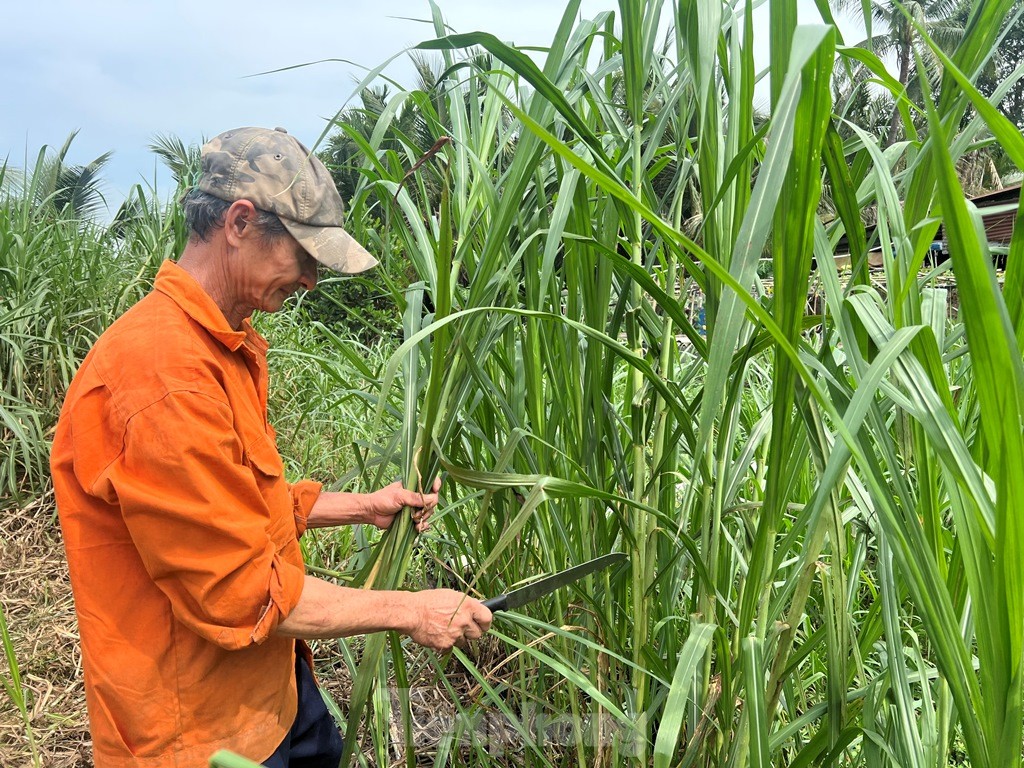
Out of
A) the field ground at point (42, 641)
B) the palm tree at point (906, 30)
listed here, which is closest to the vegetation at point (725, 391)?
the field ground at point (42, 641)

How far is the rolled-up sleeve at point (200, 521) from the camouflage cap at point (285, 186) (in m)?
0.27

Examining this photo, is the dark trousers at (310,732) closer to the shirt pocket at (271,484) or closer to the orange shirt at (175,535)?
the orange shirt at (175,535)

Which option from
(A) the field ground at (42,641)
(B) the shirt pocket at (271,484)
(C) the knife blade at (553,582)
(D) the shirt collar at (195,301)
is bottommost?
(A) the field ground at (42,641)

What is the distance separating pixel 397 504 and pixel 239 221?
460mm

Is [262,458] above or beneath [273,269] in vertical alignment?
beneath

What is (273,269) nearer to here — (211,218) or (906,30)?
(211,218)

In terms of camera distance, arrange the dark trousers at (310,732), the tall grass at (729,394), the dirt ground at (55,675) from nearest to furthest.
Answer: the tall grass at (729,394) < the dark trousers at (310,732) < the dirt ground at (55,675)

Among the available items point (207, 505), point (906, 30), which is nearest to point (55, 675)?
point (207, 505)

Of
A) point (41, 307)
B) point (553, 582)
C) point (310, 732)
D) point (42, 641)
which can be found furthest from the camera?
point (41, 307)

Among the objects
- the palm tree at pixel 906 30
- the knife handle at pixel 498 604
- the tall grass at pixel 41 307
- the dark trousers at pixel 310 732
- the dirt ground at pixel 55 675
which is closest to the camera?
the knife handle at pixel 498 604

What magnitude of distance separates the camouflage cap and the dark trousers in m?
0.74

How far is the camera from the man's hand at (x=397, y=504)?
3.37 feet

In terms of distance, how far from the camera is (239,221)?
1117mm

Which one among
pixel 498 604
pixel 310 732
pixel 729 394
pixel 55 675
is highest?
pixel 729 394
